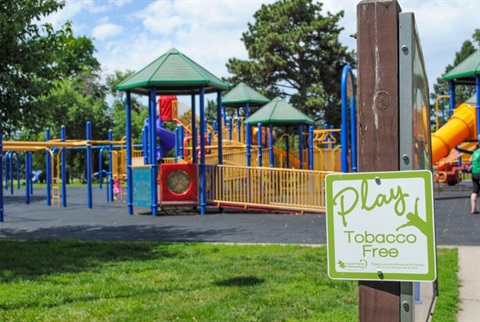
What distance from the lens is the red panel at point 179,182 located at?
17.2 meters

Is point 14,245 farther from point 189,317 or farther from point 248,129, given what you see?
point 248,129

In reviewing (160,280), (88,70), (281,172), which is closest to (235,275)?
(160,280)

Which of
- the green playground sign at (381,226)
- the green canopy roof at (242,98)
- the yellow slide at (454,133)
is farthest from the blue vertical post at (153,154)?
the green canopy roof at (242,98)

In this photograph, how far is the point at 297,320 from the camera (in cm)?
504

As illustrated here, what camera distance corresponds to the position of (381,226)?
236 cm

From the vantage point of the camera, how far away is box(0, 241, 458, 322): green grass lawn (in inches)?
209

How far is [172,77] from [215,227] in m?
5.33

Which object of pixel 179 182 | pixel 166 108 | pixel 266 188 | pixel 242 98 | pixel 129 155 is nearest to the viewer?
pixel 266 188

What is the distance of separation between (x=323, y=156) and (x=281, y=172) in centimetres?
1106

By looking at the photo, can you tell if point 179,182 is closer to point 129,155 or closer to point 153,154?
point 153,154

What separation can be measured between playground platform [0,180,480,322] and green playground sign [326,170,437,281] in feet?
13.0

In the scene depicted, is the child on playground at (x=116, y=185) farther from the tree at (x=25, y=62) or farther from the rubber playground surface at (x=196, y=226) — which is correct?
the tree at (x=25, y=62)

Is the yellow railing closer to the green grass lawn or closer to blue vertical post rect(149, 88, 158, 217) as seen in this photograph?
blue vertical post rect(149, 88, 158, 217)

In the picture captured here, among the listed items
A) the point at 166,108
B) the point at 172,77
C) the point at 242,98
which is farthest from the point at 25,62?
the point at 242,98
